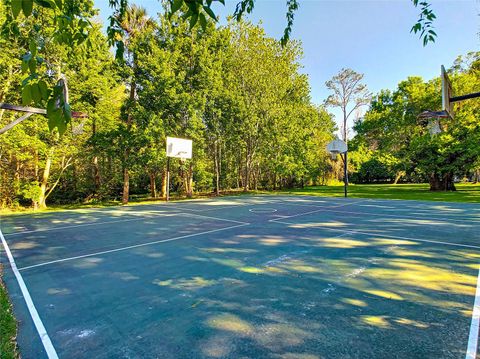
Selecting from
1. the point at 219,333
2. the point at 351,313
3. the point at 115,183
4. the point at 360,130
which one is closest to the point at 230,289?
the point at 219,333

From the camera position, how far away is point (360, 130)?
2830 cm

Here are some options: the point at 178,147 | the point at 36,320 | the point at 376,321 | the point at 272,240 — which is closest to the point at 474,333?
the point at 376,321

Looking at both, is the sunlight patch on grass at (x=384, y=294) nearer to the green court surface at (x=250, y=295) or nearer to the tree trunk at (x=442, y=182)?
the green court surface at (x=250, y=295)

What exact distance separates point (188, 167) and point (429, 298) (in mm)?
19138

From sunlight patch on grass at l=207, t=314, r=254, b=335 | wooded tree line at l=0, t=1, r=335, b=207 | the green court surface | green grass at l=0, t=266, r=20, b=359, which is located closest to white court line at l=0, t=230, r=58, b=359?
the green court surface

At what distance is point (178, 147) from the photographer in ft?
59.2

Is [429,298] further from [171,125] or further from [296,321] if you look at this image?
[171,125]

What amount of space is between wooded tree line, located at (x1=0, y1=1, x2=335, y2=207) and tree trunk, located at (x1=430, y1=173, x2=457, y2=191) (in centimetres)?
1246

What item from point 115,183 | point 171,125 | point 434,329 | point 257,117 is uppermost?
point 257,117

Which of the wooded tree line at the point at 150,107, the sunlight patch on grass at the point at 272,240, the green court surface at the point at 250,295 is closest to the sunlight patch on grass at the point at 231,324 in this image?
the green court surface at the point at 250,295

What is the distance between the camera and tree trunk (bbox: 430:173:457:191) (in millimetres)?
23734

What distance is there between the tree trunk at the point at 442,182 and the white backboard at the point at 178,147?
70.3 feet

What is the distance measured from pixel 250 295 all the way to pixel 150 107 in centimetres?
1778

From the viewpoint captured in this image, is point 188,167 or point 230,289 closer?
point 230,289
